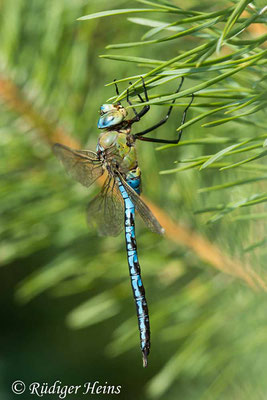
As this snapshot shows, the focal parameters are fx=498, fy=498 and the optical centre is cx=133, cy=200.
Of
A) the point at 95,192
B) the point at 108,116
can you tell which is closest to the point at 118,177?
the point at 95,192

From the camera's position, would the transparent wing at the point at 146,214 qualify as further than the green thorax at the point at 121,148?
No

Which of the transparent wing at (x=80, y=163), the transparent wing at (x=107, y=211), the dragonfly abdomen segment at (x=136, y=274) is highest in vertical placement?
the transparent wing at (x=80, y=163)

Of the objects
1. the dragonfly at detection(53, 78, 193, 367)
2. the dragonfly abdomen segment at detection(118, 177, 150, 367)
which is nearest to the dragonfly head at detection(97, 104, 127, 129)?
the dragonfly at detection(53, 78, 193, 367)

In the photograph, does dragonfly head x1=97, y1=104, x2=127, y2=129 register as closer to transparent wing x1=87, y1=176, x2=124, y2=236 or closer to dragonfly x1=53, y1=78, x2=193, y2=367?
dragonfly x1=53, y1=78, x2=193, y2=367

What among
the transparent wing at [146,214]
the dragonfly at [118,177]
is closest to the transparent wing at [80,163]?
the dragonfly at [118,177]

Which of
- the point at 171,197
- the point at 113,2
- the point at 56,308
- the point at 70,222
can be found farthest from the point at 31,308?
the point at 113,2

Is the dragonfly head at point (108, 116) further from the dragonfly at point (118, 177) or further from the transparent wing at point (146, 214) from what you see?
the transparent wing at point (146, 214)

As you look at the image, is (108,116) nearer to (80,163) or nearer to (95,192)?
(80,163)
